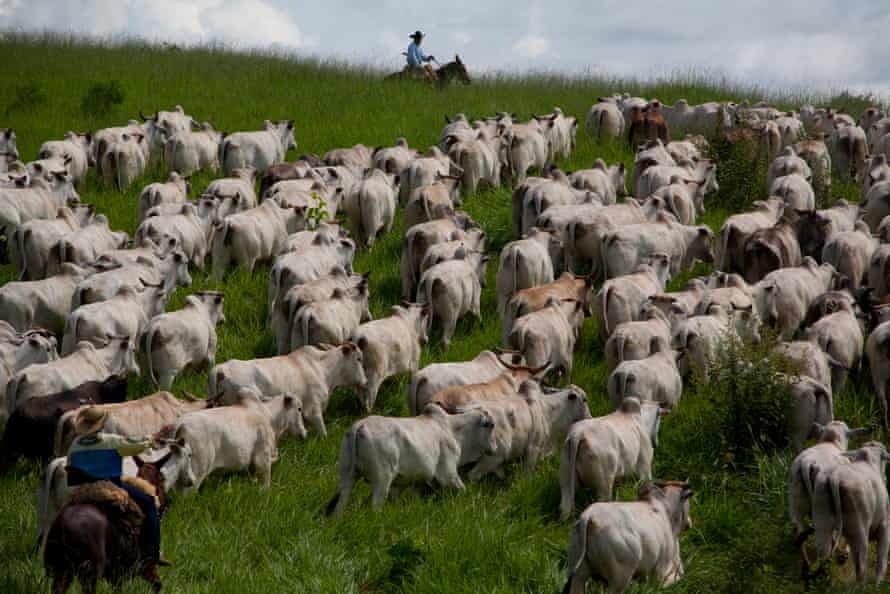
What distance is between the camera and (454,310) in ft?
48.1

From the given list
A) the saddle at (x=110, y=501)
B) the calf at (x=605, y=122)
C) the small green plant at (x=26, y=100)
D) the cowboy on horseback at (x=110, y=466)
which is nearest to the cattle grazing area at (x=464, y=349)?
the cowboy on horseback at (x=110, y=466)

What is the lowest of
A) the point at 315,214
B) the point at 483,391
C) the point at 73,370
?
the point at 483,391

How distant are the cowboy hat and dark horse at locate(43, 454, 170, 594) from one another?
2395 mm

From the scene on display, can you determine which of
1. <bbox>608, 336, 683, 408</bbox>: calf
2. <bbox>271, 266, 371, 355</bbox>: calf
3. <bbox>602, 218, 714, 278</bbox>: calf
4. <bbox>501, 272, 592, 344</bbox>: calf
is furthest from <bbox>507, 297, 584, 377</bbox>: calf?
<bbox>602, 218, 714, 278</bbox>: calf

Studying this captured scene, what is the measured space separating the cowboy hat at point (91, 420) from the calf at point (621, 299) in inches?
225

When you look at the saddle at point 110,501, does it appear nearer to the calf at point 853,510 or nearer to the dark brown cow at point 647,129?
the calf at point 853,510

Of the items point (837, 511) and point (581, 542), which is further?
point (837, 511)

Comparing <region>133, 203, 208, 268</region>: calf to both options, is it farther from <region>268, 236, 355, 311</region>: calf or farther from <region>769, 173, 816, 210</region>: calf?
<region>769, 173, 816, 210</region>: calf

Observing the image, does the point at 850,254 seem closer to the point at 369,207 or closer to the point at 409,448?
the point at 369,207

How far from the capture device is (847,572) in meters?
10.1

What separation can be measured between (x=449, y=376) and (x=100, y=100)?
16.3 metres

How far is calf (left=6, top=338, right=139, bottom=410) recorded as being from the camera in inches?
466

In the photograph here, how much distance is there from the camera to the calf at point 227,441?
10.6 metres

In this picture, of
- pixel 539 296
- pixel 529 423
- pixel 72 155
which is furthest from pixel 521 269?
pixel 72 155
